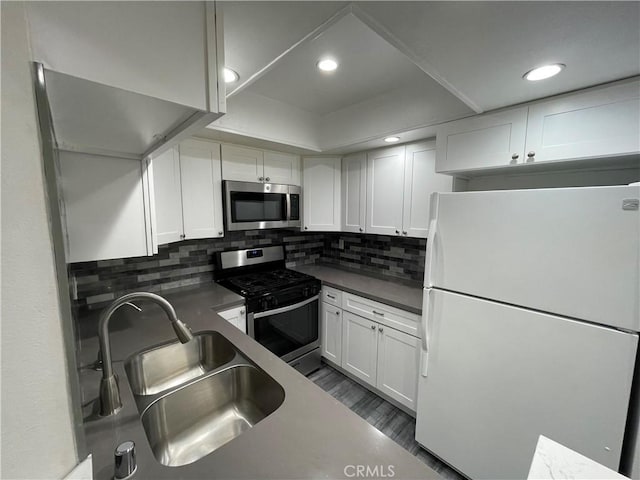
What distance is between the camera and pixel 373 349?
85.4 inches

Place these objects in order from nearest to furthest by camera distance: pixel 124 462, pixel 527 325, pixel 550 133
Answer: pixel 124 462 → pixel 527 325 → pixel 550 133

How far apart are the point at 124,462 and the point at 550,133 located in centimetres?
220

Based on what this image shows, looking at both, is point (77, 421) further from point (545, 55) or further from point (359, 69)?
point (359, 69)

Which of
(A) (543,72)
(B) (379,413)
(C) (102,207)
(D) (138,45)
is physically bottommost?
(B) (379,413)

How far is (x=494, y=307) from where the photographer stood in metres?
1.34

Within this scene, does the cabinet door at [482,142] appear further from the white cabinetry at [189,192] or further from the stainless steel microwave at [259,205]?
the white cabinetry at [189,192]

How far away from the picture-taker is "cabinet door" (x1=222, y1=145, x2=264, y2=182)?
2.12 m

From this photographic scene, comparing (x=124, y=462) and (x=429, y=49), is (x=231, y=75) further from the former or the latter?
(x=124, y=462)

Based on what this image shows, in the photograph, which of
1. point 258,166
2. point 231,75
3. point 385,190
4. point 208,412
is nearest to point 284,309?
point 208,412

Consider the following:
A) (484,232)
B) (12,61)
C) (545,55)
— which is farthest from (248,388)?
(545,55)

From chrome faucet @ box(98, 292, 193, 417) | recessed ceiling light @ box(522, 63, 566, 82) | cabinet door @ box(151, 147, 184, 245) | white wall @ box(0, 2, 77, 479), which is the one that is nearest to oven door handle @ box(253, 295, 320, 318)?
cabinet door @ box(151, 147, 184, 245)

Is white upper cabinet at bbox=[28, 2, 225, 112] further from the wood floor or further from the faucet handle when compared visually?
the wood floor

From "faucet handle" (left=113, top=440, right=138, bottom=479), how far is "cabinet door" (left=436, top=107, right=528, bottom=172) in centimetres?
201

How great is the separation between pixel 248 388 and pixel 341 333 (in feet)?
4.45
